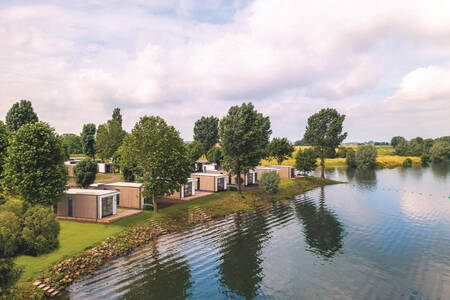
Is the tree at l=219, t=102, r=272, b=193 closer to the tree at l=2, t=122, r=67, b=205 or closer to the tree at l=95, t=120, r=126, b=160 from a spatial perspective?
the tree at l=2, t=122, r=67, b=205

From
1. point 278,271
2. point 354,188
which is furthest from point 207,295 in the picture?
point 354,188

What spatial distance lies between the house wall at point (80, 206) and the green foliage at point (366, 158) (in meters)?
129

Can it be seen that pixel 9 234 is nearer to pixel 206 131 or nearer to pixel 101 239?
pixel 101 239

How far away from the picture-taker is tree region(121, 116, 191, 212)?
126ft

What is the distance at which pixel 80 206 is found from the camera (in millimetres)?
34812

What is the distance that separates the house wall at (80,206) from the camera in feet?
113

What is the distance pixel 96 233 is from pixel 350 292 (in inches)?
1048

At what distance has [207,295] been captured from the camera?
20.1m

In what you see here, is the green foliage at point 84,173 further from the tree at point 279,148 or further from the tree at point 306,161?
the tree at point 279,148

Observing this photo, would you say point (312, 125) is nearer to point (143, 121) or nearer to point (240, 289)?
point (143, 121)

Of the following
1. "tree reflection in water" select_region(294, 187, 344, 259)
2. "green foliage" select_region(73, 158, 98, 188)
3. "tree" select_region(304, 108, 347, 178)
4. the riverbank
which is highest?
"tree" select_region(304, 108, 347, 178)

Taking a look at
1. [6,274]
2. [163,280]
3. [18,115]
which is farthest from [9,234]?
[18,115]

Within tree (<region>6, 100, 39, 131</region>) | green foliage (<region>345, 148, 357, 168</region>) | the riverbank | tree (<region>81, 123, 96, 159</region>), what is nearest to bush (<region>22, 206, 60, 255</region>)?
the riverbank

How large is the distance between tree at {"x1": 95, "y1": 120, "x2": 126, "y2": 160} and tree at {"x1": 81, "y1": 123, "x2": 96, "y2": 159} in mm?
7358
